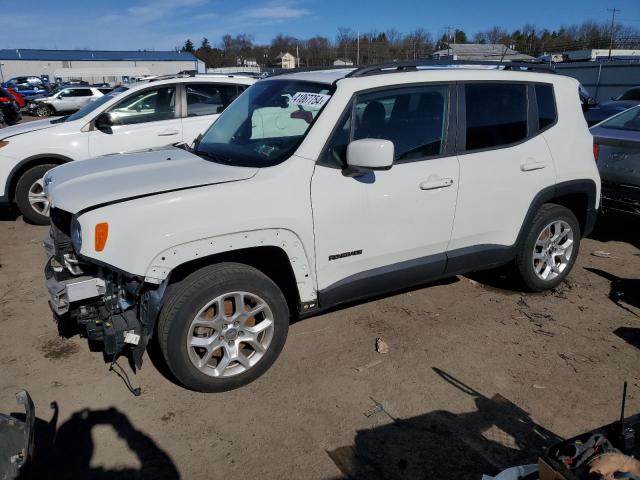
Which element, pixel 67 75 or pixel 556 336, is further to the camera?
pixel 67 75

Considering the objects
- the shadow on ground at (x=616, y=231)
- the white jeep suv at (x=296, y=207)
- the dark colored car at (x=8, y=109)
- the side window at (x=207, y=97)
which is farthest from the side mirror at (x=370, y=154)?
the dark colored car at (x=8, y=109)

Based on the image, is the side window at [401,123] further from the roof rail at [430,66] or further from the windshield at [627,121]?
the windshield at [627,121]

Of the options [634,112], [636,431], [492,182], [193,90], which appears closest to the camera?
[636,431]

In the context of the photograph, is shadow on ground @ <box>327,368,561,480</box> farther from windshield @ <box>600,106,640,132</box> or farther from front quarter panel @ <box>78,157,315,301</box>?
windshield @ <box>600,106,640,132</box>

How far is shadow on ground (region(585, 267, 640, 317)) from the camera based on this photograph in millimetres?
4730

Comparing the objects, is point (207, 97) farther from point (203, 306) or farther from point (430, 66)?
point (203, 306)

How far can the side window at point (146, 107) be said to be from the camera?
7.12 meters

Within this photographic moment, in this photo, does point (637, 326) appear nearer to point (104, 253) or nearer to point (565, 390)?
point (565, 390)

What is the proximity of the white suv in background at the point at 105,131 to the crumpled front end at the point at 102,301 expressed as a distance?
13.4 ft

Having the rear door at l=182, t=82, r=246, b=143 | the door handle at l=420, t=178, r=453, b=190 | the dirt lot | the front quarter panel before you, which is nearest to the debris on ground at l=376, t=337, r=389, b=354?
the dirt lot

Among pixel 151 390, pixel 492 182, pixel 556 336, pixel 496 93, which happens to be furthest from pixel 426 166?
pixel 151 390

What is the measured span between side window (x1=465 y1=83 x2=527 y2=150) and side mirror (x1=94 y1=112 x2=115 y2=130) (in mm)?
4837

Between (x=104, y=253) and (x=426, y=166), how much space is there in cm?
223

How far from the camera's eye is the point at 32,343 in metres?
3.96
